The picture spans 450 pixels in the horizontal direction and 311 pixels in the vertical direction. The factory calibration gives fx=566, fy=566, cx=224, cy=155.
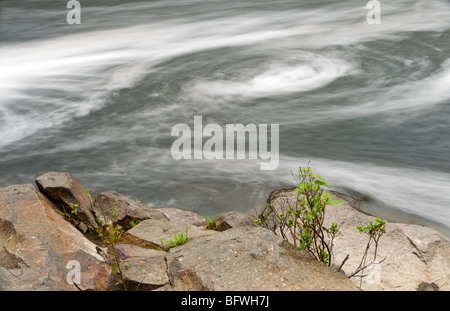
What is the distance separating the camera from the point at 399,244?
12.5ft

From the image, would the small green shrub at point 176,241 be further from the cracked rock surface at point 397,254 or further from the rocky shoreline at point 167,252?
the cracked rock surface at point 397,254

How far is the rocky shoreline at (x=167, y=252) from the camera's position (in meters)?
2.96

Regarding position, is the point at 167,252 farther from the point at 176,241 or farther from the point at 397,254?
the point at 397,254

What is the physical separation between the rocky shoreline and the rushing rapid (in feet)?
3.51

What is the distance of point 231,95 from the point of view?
302 inches

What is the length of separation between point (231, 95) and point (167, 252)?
440 centimetres

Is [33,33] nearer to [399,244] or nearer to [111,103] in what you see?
[111,103]

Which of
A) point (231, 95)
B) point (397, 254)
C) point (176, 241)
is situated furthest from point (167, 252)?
point (231, 95)

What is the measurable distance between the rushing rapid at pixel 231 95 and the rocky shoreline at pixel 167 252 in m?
1.07

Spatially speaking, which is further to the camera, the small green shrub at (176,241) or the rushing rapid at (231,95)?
the rushing rapid at (231,95)

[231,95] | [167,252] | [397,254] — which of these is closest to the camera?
[167,252]

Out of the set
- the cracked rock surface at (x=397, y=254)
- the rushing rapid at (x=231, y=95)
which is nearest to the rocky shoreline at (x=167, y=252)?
the cracked rock surface at (x=397, y=254)

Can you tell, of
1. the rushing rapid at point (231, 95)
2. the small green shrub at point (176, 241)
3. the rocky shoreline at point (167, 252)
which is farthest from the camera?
the rushing rapid at point (231, 95)
